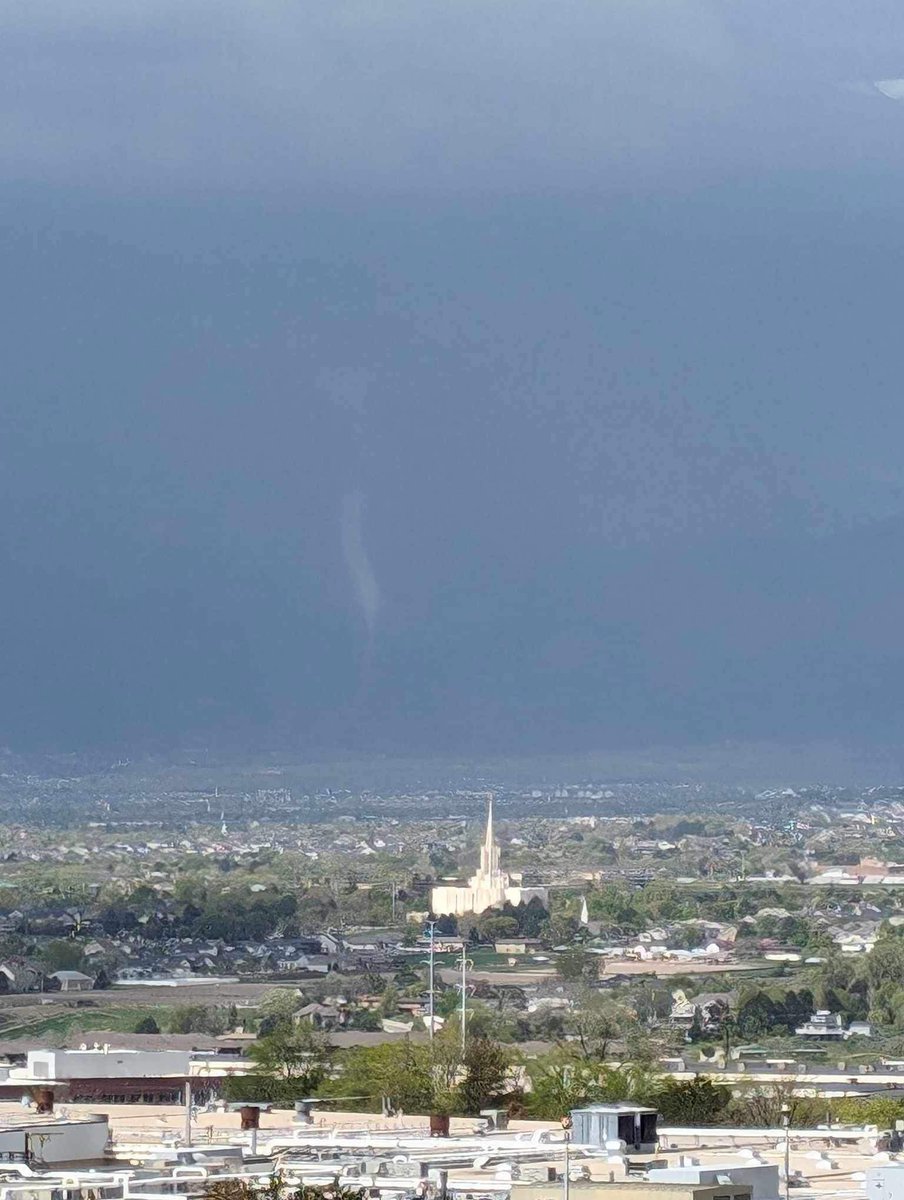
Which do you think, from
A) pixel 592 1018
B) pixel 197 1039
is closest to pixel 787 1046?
pixel 592 1018

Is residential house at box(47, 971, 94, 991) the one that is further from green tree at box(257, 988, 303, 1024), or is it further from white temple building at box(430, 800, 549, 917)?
white temple building at box(430, 800, 549, 917)

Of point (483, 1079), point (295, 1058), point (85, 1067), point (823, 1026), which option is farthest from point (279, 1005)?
point (85, 1067)

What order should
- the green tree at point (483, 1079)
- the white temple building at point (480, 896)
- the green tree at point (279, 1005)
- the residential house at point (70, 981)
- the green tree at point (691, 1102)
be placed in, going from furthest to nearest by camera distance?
the white temple building at point (480, 896), the residential house at point (70, 981), the green tree at point (279, 1005), the green tree at point (483, 1079), the green tree at point (691, 1102)

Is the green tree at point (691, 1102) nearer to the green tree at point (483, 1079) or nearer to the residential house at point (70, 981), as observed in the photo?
the green tree at point (483, 1079)

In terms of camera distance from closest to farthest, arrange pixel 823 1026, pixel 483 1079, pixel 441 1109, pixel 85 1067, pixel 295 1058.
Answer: pixel 441 1109, pixel 85 1067, pixel 483 1079, pixel 295 1058, pixel 823 1026

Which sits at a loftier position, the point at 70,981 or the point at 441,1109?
the point at 70,981

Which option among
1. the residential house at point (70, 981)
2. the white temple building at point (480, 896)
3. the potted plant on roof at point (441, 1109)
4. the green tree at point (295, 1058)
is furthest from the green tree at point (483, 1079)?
the white temple building at point (480, 896)

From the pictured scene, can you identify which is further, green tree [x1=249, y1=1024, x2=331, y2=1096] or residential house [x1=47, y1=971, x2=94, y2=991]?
residential house [x1=47, y1=971, x2=94, y2=991]

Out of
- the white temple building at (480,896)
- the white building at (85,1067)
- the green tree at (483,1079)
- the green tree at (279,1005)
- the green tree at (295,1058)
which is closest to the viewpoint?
the white building at (85,1067)

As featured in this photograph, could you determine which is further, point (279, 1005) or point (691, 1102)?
point (279, 1005)

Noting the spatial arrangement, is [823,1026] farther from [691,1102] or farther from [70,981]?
[691,1102]

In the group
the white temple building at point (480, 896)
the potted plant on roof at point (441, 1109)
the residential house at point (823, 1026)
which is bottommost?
the potted plant on roof at point (441, 1109)

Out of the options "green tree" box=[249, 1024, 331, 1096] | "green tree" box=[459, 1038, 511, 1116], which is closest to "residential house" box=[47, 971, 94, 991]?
"green tree" box=[249, 1024, 331, 1096]
